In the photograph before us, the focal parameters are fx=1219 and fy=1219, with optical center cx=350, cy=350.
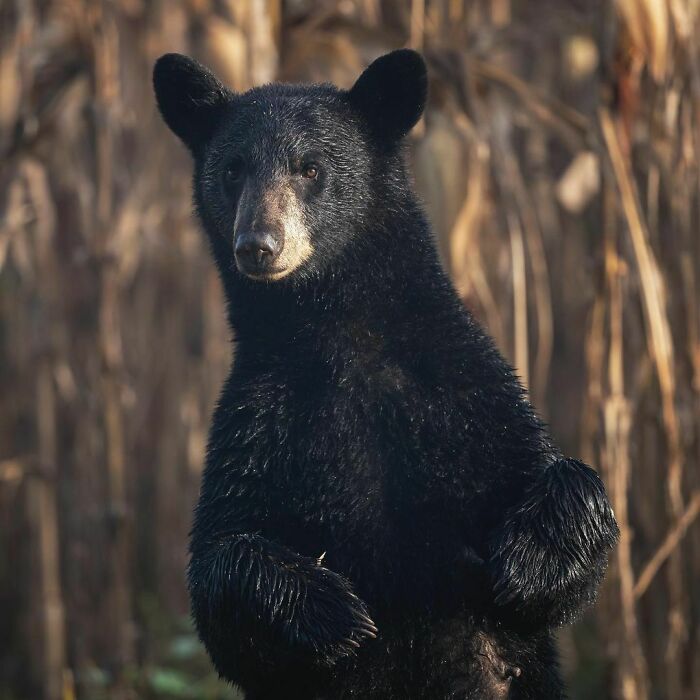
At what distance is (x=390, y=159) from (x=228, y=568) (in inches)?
51.4

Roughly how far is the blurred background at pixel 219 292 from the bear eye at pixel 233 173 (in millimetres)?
1440

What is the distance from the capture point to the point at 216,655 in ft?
9.57

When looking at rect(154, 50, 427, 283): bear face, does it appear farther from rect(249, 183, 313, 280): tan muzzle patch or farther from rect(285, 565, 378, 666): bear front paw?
rect(285, 565, 378, 666): bear front paw

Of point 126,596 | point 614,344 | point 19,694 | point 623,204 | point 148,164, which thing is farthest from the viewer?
point 19,694

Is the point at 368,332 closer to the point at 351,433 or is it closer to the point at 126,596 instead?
the point at 351,433

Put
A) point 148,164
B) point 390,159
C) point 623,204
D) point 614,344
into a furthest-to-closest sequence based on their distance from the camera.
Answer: point 148,164
point 614,344
point 623,204
point 390,159

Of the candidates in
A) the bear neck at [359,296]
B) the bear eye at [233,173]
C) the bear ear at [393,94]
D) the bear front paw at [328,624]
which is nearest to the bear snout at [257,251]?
the bear neck at [359,296]

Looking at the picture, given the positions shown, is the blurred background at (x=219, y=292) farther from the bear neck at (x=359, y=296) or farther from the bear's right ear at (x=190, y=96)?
the bear neck at (x=359, y=296)

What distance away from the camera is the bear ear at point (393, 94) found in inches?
137

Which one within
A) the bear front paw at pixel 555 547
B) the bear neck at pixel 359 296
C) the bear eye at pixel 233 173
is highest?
the bear eye at pixel 233 173

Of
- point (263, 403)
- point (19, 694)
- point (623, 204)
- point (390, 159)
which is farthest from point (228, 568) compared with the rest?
point (19, 694)

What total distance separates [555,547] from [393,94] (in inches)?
54.7

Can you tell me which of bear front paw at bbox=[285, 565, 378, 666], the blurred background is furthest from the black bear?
the blurred background

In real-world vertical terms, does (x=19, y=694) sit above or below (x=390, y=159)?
below
